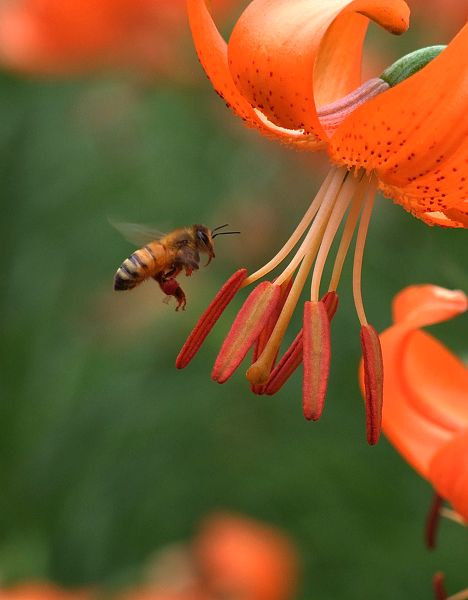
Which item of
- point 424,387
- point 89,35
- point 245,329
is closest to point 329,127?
point 245,329

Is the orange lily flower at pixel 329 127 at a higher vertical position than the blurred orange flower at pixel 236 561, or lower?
higher

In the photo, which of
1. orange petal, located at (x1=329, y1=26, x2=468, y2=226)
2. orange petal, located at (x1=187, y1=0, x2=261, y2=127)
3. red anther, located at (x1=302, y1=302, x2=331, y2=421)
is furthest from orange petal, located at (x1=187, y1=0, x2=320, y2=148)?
red anther, located at (x1=302, y1=302, x2=331, y2=421)

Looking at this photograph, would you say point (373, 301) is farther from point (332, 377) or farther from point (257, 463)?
point (257, 463)

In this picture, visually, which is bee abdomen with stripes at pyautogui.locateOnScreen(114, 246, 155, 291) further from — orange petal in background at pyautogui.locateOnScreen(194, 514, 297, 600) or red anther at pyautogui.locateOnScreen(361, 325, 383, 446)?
orange petal in background at pyautogui.locateOnScreen(194, 514, 297, 600)

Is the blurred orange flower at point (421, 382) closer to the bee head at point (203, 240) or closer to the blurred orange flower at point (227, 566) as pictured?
the bee head at point (203, 240)

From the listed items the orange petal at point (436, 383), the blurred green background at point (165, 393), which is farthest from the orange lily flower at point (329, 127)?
the blurred green background at point (165, 393)
